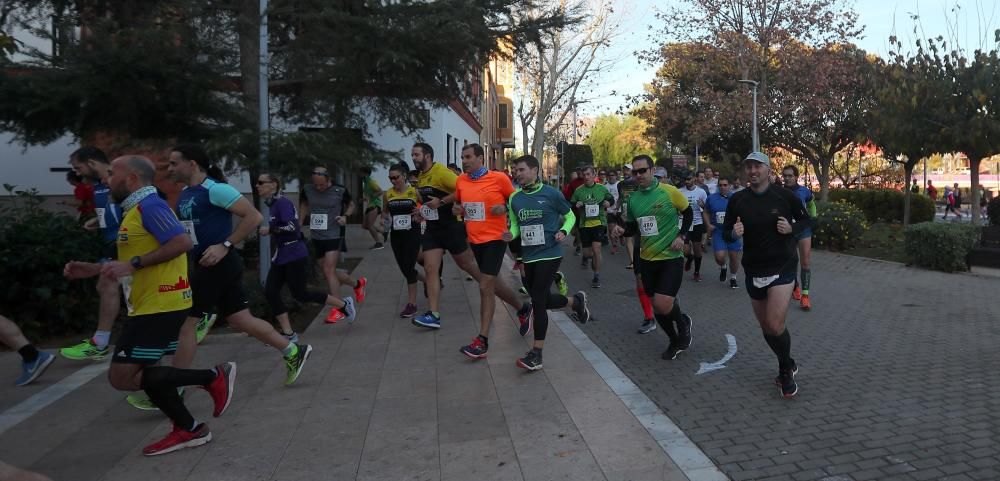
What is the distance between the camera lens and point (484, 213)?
6.55 meters

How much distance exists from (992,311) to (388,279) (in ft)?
27.0

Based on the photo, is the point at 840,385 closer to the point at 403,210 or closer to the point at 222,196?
the point at 222,196

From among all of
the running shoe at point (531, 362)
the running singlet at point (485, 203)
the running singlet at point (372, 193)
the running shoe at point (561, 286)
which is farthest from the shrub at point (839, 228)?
the running shoe at point (531, 362)

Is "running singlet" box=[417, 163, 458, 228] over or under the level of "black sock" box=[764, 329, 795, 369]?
over

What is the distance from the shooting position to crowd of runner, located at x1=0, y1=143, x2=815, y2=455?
4035mm

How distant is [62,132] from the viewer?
802cm

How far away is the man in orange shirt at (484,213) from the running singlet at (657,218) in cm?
119

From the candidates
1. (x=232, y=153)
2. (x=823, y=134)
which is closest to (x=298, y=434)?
(x=232, y=153)

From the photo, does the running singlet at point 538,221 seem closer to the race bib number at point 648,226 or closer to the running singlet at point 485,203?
the running singlet at point 485,203

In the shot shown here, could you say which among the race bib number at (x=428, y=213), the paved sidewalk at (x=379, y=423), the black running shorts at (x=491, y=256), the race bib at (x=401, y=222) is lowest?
the paved sidewalk at (x=379, y=423)

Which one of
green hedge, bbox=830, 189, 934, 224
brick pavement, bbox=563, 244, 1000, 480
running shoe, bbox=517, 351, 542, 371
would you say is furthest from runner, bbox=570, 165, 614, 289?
green hedge, bbox=830, 189, 934, 224

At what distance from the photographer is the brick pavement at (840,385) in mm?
3971

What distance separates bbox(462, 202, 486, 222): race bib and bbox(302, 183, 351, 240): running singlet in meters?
1.98

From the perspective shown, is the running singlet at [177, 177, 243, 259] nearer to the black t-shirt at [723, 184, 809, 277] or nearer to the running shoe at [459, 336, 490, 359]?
the running shoe at [459, 336, 490, 359]
